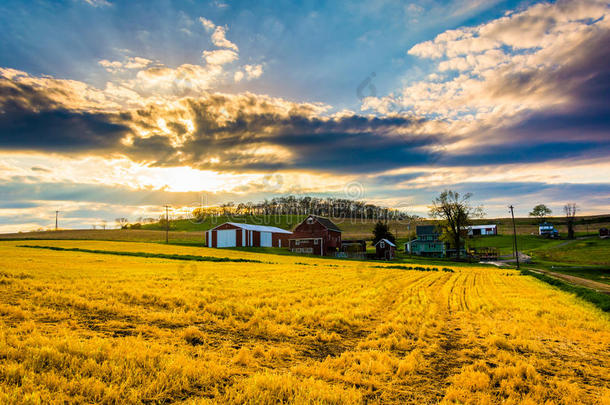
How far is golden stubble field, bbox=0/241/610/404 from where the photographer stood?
7.00m

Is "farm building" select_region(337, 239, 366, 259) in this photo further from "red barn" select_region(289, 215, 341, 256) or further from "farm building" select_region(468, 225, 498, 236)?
"farm building" select_region(468, 225, 498, 236)

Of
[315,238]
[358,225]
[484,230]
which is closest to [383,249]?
[315,238]

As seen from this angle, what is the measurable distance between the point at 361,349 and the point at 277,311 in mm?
5086

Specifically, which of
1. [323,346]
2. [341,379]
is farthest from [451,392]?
[323,346]

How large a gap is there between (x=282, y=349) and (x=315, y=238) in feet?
232

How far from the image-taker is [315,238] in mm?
80562

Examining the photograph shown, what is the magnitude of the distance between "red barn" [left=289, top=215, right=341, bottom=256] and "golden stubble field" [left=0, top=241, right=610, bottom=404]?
2416 inches

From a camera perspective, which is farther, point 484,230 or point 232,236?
point 484,230

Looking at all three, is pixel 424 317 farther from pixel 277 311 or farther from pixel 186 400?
pixel 186 400

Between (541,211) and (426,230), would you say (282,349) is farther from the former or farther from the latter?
(541,211)

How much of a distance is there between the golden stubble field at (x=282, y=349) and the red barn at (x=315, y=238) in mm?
61376

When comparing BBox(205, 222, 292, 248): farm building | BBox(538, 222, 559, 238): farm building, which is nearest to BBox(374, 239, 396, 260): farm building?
BBox(205, 222, 292, 248): farm building

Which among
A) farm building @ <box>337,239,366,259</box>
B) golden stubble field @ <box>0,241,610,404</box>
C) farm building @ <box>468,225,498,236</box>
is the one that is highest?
farm building @ <box>468,225,498,236</box>

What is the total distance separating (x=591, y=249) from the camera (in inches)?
3305
